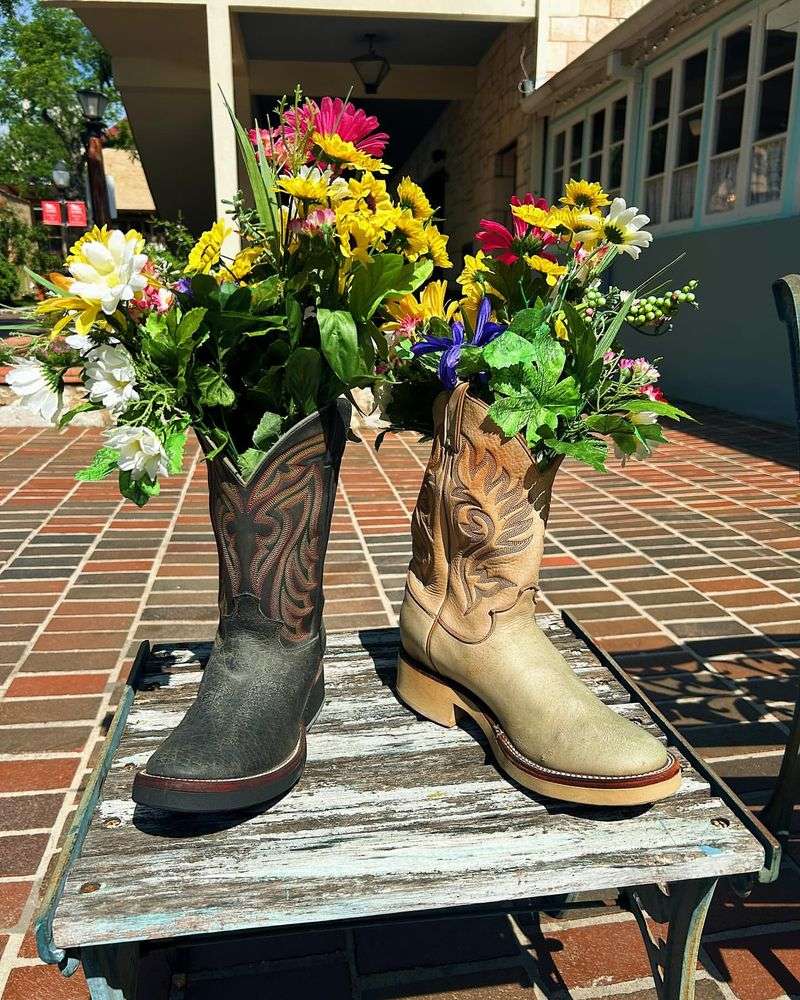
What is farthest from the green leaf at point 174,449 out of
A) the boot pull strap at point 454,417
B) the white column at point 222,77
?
the white column at point 222,77

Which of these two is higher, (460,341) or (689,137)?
(689,137)

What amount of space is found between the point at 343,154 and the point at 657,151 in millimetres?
8687

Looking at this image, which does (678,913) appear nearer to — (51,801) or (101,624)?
(51,801)

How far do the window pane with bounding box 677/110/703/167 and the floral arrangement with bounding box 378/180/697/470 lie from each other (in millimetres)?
7683

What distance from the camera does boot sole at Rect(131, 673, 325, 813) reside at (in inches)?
44.7

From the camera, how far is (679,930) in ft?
4.29

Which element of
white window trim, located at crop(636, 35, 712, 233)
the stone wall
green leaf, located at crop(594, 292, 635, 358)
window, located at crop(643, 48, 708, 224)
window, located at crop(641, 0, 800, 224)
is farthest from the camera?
the stone wall

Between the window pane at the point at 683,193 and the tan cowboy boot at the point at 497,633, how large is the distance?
7.91m

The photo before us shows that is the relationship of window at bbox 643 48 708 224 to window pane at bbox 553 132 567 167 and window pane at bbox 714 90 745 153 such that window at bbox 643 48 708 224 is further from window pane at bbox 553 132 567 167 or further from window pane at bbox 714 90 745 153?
window pane at bbox 553 132 567 167

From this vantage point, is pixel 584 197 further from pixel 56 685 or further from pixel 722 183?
pixel 722 183

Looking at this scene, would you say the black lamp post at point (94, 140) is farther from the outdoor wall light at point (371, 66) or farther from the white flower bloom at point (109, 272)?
the white flower bloom at point (109, 272)

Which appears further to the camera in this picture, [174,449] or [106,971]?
[174,449]

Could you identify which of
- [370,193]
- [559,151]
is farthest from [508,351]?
[559,151]

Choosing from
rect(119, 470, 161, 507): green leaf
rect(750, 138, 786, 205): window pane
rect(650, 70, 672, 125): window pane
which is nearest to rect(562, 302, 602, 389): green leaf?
rect(119, 470, 161, 507): green leaf
